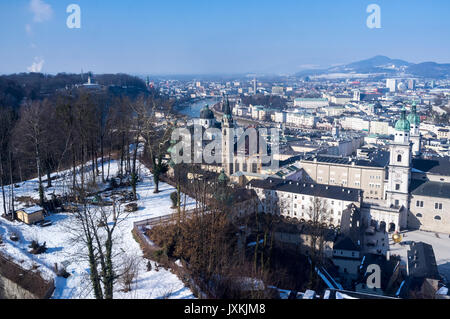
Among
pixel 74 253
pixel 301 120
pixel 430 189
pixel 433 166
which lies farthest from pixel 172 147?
pixel 301 120

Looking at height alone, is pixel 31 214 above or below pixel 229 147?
below

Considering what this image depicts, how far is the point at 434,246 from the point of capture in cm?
1602

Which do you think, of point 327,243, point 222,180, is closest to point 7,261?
point 222,180

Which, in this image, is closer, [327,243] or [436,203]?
[327,243]

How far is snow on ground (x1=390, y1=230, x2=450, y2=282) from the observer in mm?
14156

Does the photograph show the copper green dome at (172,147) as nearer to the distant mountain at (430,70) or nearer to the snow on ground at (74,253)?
the snow on ground at (74,253)

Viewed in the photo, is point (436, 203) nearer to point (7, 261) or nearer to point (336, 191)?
point (336, 191)

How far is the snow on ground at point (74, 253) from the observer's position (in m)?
8.46

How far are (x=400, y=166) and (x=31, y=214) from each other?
53.9 ft

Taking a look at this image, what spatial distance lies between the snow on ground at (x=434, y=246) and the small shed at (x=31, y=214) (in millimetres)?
13523

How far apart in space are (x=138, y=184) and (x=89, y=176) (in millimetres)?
2137

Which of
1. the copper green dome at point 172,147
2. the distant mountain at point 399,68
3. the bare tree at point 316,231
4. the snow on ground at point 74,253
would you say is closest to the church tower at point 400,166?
the bare tree at point 316,231

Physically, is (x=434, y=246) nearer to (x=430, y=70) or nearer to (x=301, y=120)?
(x=301, y=120)

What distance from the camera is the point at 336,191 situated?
59.0 ft
